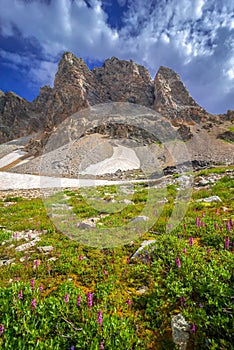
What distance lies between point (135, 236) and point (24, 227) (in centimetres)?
554

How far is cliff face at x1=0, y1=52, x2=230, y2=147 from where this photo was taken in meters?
137

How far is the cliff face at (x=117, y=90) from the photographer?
13738cm

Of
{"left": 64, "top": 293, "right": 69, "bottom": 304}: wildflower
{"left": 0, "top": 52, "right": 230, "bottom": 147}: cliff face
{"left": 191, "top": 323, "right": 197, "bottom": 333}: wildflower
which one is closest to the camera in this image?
{"left": 191, "top": 323, "right": 197, "bottom": 333}: wildflower

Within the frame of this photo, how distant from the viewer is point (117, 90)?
170250mm

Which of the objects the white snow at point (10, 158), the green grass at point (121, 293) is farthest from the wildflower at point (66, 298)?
the white snow at point (10, 158)

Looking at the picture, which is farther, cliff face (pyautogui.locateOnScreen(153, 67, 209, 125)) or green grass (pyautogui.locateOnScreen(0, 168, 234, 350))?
cliff face (pyautogui.locateOnScreen(153, 67, 209, 125))

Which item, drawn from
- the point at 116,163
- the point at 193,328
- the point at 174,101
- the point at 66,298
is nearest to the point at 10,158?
the point at 116,163

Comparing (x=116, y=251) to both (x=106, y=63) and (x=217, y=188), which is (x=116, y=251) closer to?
(x=217, y=188)

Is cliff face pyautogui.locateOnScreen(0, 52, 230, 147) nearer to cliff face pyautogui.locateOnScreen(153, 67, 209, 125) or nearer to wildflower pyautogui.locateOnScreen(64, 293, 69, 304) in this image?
cliff face pyautogui.locateOnScreen(153, 67, 209, 125)

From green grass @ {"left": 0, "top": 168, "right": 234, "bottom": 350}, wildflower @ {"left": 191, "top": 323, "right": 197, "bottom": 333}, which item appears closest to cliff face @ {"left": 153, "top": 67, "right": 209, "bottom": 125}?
green grass @ {"left": 0, "top": 168, "right": 234, "bottom": 350}

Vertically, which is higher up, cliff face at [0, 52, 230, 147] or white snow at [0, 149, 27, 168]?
cliff face at [0, 52, 230, 147]

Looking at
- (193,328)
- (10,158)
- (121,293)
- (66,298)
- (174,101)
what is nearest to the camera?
(193,328)

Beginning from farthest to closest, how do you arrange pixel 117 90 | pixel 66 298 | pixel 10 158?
pixel 117 90 < pixel 10 158 < pixel 66 298

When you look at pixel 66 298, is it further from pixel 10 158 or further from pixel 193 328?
pixel 10 158
